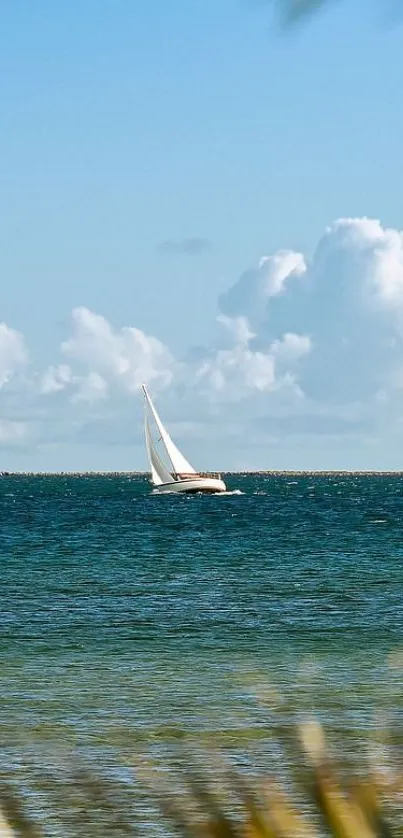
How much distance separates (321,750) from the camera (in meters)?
2.28

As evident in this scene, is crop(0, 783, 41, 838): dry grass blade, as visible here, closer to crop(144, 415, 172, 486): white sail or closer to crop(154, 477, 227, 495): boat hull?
crop(144, 415, 172, 486): white sail

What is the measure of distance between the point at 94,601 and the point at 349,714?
73.4 ft

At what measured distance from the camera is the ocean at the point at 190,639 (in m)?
20.4

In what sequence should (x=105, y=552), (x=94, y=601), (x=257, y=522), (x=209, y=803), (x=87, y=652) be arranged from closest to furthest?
1. (x=209, y=803)
2. (x=87, y=652)
3. (x=94, y=601)
4. (x=105, y=552)
5. (x=257, y=522)

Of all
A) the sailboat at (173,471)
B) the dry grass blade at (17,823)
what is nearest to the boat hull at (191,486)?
the sailboat at (173,471)

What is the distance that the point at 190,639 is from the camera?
104ft

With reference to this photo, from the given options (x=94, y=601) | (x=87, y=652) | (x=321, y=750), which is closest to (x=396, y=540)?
(x=94, y=601)

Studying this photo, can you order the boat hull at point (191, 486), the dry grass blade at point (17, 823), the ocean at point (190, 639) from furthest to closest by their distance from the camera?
the boat hull at point (191, 486)
the ocean at point (190, 639)
the dry grass blade at point (17, 823)

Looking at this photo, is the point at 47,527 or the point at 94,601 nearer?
the point at 94,601

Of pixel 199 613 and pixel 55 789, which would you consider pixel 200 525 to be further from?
pixel 55 789

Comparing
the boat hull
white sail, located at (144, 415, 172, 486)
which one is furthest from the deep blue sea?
the boat hull

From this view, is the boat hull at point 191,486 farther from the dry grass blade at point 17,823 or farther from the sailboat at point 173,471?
the dry grass blade at point 17,823

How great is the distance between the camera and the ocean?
66.8 ft

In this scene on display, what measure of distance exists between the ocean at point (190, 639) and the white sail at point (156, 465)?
6889cm
